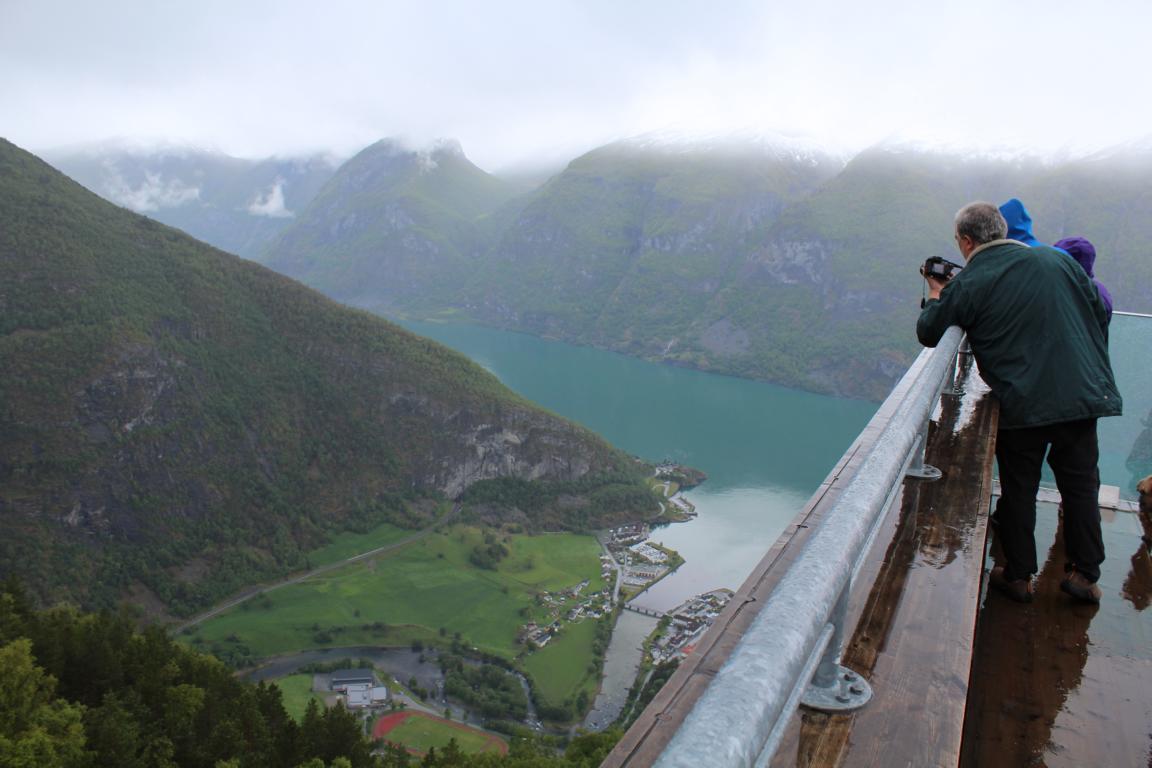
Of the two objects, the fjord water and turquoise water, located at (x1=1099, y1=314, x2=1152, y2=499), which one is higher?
turquoise water, located at (x1=1099, y1=314, x2=1152, y2=499)

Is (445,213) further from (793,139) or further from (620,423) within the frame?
(620,423)

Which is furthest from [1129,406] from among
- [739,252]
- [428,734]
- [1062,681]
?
[739,252]

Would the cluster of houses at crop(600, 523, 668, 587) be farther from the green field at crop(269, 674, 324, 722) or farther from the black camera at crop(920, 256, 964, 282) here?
the black camera at crop(920, 256, 964, 282)

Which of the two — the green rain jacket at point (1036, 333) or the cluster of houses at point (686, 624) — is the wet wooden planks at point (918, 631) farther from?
the cluster of houses at point (686, 624)

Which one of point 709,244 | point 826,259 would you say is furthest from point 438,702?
point 709,244

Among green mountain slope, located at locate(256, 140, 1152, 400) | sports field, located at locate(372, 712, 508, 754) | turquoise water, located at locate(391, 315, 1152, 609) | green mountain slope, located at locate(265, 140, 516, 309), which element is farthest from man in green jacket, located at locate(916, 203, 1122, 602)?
green mountain slope, located at locate(265, 140, 516, 309)

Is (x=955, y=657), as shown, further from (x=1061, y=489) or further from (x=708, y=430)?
(x=708, y=430)

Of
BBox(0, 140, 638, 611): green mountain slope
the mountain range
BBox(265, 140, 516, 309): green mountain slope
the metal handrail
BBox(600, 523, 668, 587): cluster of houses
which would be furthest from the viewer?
BBox(265, 140, 516, 309): green mountain slope
